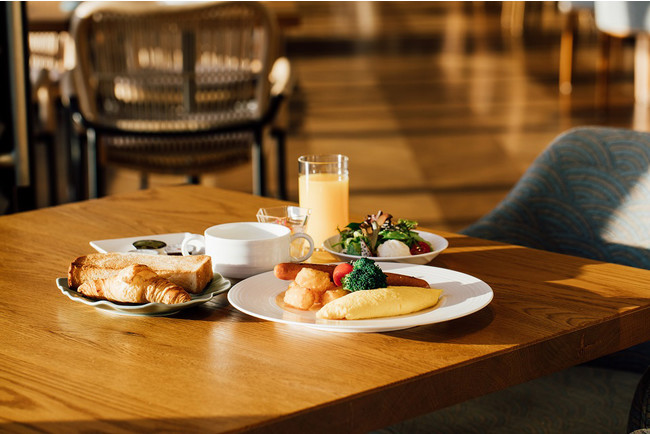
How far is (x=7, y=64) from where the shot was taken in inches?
99.0

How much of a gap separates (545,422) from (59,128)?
156 inches

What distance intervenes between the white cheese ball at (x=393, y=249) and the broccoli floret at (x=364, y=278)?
200 millimetres

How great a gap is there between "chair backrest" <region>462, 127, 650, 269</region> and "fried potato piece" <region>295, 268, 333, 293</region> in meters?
0.71

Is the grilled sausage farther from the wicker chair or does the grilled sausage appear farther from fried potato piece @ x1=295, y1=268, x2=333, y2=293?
the wicker chair

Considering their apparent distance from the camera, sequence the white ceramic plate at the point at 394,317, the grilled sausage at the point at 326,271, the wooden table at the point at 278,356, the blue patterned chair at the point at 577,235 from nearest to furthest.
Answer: the wooden table at the point at 278,356 < the white ceramic plate at the point at 394,317 < the grilled sausage at the point at 326,271 < the blue patterned chair at the point at 577,235

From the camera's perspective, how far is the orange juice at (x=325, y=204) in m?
1.41

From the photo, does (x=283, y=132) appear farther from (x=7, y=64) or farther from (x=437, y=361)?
(x=437, y=361)

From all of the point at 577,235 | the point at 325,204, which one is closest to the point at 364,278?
the point at 325,204

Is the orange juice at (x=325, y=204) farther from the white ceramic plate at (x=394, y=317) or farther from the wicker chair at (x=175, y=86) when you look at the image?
the wicker chair at (x=175, y=86)

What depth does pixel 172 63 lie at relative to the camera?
2.93m

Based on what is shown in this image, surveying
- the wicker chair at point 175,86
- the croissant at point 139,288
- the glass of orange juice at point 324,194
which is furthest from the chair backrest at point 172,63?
the croissant at point 139,288

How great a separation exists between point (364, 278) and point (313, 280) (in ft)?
0.22

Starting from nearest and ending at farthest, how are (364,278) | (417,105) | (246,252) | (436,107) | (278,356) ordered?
(278,356), (364,278), (246,252), (436,107), (417,105)

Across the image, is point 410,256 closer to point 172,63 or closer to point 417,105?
point 172,63
